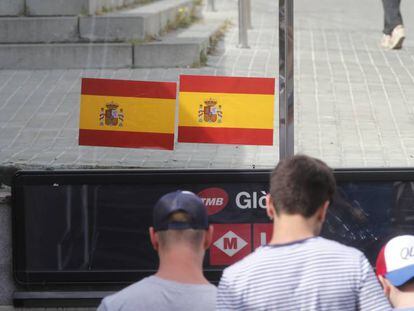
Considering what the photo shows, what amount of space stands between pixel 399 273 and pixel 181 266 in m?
0.71

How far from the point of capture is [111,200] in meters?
5.58

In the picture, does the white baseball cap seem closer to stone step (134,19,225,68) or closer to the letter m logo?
the letter m logo

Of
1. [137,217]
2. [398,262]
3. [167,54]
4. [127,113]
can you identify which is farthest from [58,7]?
[398,262]

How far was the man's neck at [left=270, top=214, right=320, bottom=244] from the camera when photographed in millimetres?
3152

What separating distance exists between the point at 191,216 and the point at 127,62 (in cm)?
754

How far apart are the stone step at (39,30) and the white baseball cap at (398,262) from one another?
26.2ft

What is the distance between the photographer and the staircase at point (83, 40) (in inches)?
419

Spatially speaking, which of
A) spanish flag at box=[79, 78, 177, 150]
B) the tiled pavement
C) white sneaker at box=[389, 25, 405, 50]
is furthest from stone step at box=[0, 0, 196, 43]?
spanish flag at box=[79, 78, 177, 150]

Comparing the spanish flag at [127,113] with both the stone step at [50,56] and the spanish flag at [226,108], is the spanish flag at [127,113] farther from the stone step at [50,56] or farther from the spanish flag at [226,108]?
the stone step at [50,56]

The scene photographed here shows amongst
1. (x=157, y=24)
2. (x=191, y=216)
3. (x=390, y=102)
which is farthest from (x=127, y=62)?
(x=191, y=216)

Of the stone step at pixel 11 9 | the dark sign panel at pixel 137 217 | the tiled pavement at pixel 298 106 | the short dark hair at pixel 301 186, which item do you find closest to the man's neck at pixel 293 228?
the short dark hair at pixel 301 186

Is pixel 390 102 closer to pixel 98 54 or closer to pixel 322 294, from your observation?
pixel 98 54

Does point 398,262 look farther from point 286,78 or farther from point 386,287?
point 286,78

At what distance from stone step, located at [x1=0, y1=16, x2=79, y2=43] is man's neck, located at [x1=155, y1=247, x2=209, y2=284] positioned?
801cm
